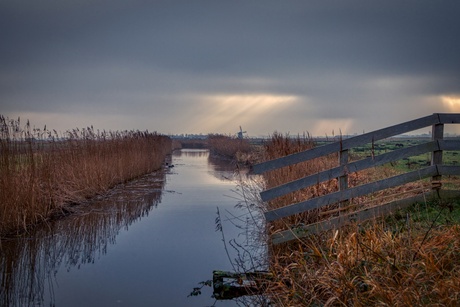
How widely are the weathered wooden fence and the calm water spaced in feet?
5.72

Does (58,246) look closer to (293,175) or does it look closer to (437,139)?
(293,175)

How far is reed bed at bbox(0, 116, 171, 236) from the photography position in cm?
1008

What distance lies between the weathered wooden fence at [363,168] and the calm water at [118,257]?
174 cm

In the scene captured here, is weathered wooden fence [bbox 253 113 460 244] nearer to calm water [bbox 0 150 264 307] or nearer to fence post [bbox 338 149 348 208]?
fence post [bbox 338 149 348 208]

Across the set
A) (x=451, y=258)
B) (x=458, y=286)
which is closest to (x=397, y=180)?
(x=451, y=258)

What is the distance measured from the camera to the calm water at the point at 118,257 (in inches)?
267

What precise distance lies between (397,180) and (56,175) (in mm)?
9596

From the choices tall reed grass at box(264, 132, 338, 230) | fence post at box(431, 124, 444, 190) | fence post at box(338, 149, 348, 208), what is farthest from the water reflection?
fence post at box(431, 124, 444, 190)

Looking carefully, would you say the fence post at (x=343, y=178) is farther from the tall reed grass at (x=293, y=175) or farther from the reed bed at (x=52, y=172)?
the reed bed at (x=52, y=172)

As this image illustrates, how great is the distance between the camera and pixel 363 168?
764 centimetres

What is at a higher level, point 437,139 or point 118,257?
point 437,139

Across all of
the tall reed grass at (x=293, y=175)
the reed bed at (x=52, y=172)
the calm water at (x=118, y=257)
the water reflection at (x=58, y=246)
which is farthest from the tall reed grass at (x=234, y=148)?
the tall reed grass at (x=293, y=175)

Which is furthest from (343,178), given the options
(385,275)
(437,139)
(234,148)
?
(234,148)

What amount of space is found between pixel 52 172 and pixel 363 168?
8.57 m
